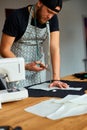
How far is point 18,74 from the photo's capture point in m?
1.41

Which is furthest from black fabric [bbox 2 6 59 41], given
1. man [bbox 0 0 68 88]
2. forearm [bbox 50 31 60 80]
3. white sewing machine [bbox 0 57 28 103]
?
white sewing machine [bbox 0 57 28 103]

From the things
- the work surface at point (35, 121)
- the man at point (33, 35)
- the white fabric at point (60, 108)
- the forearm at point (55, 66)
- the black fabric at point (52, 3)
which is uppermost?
the black fabric at point (52, 3)

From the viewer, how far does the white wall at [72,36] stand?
4855 millimetres

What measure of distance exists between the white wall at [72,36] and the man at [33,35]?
9.23 feet

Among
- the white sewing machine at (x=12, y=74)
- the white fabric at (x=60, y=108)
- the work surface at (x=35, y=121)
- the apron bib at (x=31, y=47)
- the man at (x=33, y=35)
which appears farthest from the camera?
the apron bib at (x=31, y=47)

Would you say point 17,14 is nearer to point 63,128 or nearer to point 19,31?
point 19,31

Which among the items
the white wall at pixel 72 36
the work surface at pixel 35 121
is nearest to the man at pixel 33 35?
the work surface at pixel 35 121

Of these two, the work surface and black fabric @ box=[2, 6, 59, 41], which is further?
black fabric @ box=[2, 6, 59, 41]

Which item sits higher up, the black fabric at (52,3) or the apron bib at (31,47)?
the black fabric at (52,3)

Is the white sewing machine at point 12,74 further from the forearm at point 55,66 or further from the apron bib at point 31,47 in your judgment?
the forearm at point 55,66

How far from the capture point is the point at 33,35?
1.91 metres

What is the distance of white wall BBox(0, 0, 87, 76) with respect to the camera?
4.86 meters

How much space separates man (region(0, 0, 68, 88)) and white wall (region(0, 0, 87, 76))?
2.81 meters

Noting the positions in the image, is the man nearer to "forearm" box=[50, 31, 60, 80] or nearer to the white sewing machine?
"forearm" box=[50, 31, 60, 80]
